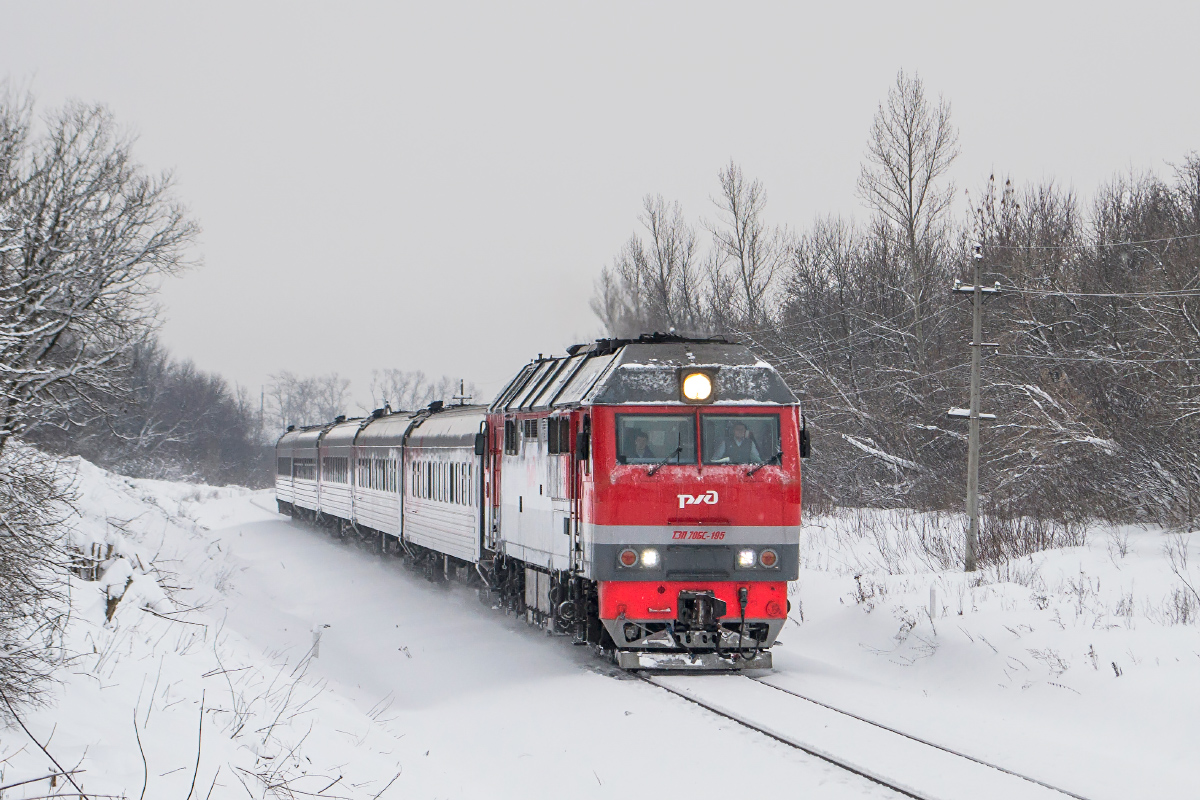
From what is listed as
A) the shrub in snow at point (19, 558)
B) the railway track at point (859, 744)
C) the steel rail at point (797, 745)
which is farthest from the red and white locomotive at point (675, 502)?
the shrub in snow at point (19, 558)

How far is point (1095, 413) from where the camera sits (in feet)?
78.3

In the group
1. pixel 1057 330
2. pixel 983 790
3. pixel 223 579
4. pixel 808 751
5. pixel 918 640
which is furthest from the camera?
pixel 1057 330

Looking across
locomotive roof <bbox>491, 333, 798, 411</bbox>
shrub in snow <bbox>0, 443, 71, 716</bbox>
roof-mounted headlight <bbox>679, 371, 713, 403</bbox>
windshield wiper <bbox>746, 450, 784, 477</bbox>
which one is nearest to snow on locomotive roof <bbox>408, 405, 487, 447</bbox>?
locomotive roof <bbox>491, 333, 798, 411</bbox>

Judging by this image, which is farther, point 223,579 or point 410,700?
point 223,579

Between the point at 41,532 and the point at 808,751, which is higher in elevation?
the point at 41,532

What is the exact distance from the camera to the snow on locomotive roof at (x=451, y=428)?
17680 mm

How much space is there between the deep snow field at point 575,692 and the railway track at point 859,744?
0.17 meters

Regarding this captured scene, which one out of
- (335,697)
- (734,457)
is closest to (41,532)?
(335,697)

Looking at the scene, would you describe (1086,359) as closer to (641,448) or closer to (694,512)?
(694,512)

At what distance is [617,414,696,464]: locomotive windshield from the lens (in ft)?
37.4

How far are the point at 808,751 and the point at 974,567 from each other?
329 inches

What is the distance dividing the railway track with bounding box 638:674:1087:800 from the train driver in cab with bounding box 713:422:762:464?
214 centimetres

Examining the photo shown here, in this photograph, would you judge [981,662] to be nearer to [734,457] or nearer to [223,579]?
[734,457]

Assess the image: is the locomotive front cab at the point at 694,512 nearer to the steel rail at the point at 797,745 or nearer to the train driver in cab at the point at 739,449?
the train driver in cab at the point at 739,449
